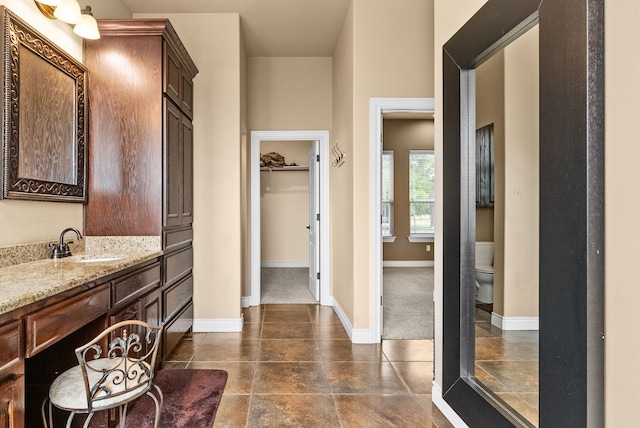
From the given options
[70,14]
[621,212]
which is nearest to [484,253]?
[621,212]

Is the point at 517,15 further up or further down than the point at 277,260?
further up

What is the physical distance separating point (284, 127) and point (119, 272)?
9.74 feet

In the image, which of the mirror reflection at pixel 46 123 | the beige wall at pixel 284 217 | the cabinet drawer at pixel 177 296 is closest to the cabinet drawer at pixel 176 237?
the cabinet drawer at pixel 177 296

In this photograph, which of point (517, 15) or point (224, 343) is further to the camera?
point (224, 343)

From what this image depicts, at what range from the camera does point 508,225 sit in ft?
5.02

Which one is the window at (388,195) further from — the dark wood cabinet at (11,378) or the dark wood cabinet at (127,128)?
the dark wood cabinet at (11,378)

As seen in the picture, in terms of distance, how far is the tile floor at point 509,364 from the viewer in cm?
136

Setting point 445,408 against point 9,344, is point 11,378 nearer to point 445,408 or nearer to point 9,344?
point 9,344

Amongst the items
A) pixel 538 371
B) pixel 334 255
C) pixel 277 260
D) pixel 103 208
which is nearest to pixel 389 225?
pixel 277 260

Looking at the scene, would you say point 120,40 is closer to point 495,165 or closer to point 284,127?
point 284,127

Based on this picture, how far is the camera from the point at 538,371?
1.29 m

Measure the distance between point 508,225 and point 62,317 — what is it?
1843 mm

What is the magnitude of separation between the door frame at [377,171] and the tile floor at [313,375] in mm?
297

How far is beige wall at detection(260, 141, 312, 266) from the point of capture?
23.8 ft
